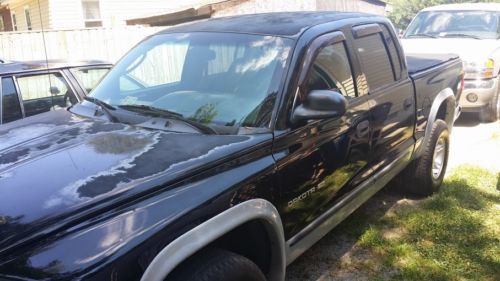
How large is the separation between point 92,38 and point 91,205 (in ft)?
36.8

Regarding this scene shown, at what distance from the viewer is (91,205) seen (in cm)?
201

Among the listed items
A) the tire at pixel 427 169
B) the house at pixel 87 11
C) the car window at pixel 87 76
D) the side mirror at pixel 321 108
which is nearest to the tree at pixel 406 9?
the house at pixel 87 11

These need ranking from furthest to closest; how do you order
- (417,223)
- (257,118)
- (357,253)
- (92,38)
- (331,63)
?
1. (92,38)
2. (417,223)
3. (357,253)
4. (331,63)
5. (257,118)

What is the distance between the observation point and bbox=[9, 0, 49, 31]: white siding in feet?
61.5

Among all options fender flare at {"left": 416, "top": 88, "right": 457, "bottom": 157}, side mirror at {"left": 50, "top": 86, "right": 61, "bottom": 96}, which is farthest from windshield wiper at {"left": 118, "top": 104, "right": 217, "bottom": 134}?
fender flare at {"left": 416, "top": 88, "right": 457, "bottom": 157}

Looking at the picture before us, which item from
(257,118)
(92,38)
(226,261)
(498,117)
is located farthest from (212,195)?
(92,38)

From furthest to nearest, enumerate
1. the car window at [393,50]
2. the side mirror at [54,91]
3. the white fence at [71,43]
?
the white fence at [71,43], the side mirror at [54,91], the car window at [393,50]

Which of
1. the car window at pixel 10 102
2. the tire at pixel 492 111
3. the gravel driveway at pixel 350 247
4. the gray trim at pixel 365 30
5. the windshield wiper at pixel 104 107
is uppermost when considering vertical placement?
the gray trim at pixel 365 30

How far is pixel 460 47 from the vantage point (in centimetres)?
844

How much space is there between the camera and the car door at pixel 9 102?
16.2ft

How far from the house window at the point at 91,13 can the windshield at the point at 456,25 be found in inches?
518

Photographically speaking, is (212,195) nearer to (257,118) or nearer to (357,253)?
(257,118)

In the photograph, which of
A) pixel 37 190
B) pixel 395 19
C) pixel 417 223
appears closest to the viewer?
pixel 37 190

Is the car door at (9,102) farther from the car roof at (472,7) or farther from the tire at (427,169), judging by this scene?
the car roof at (472,7)
